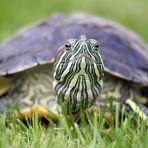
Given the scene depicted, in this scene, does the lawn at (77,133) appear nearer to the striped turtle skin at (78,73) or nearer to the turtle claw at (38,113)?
the striped turtle skin at (78,73)

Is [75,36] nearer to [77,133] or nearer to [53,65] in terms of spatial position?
[53,65]

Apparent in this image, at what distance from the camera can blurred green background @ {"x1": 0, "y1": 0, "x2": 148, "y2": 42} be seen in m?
7.99

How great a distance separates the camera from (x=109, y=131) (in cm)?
295

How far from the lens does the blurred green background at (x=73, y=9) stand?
26.2 feet

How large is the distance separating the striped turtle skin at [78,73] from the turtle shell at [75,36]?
28.4 inches

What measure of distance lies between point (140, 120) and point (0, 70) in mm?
1247

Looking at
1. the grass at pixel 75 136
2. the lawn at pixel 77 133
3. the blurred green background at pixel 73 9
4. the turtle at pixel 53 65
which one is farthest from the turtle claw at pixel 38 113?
the blurred green background at pixel 73 9

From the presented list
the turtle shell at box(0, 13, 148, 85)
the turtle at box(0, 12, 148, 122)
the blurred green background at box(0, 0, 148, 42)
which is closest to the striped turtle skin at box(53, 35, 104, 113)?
the turtle at box(0, 12, 148, 122)

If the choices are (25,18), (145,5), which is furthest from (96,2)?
(25,18)

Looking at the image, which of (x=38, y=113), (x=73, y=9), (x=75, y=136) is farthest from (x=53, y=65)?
(x=73, y=9)

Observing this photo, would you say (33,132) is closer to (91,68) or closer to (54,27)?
(91,68)

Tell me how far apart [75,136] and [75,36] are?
1.44 m

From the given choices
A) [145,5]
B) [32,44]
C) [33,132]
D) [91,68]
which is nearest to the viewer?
[33,132]

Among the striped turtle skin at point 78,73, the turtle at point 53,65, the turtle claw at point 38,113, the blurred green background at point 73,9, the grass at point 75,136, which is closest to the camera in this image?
the grass at point 75,136
